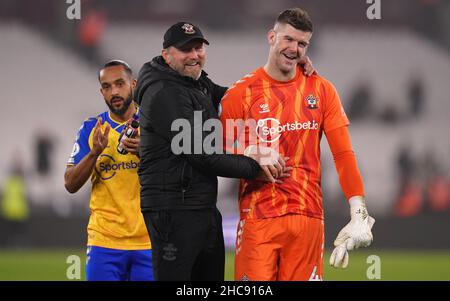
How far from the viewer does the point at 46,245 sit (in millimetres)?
16891

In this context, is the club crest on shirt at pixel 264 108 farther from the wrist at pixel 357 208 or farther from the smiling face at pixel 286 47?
the wrist at pixel 357 208

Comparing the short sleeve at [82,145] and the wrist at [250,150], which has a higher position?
the short sleeve at [82,145]

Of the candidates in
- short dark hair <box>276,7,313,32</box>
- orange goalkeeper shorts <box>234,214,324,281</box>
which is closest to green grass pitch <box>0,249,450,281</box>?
orange goalkeeper shorts <box>234,214,324,281</box>

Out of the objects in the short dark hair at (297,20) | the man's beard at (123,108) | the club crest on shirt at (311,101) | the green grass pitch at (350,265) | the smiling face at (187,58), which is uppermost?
the short dark hair at (297,20)

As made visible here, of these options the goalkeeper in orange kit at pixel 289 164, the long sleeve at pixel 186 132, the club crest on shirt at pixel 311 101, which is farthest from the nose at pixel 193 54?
the club crest on shirt at pixel 311 101

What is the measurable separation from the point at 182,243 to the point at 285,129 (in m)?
1.07

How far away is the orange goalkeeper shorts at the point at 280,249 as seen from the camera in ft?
19.3

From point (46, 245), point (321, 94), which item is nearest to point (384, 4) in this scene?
point (46, 245)

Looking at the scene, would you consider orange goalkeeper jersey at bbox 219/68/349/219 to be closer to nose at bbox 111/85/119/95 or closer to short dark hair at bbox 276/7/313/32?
short dark hair at bbox 276/7/313/32

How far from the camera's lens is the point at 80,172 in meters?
6.62

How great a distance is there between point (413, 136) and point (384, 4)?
11.4 ft

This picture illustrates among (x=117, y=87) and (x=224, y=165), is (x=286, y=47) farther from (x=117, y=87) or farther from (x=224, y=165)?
(x=117, y=87)

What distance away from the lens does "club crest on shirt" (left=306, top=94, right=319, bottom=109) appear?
6016 millimetres
